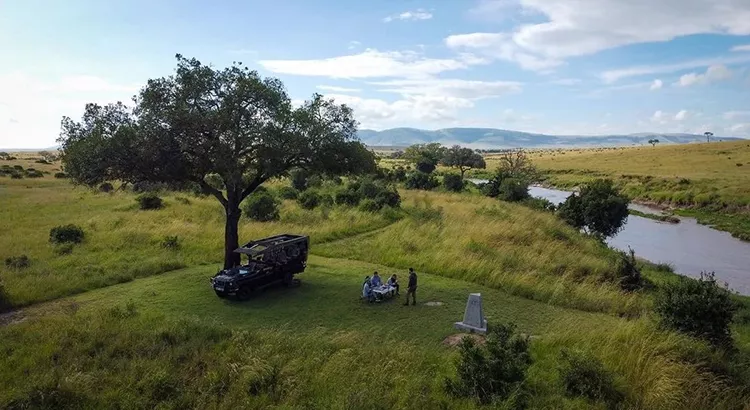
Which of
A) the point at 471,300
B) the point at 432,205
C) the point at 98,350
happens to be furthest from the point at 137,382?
the point at 432,205

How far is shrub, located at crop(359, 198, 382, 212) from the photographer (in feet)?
Result: 130

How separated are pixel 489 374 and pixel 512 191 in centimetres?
4281

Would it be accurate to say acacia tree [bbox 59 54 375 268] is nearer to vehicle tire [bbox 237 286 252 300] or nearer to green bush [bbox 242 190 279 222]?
vehicle tire [bbox 237 286 252 300]

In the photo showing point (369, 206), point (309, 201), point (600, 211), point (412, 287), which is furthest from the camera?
point (309, 201)

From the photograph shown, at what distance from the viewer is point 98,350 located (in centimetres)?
1312

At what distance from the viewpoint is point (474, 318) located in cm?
1499

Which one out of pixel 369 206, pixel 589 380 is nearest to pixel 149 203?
pixel 369 206

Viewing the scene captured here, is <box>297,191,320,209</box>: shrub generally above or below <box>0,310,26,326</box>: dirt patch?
above

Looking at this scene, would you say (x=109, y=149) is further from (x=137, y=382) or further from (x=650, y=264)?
(x=650, y=264)

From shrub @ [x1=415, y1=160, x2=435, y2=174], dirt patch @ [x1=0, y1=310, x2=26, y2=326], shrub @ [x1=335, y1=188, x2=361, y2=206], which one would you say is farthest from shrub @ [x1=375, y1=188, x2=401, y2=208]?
shrub @ [x1=415, y1=160, x2=435, y2=174]

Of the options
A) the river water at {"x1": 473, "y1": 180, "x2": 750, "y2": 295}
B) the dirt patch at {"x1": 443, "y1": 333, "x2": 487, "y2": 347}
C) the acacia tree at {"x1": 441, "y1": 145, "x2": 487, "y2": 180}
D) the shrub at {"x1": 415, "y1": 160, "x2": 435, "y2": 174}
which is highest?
the acacia tree at {"x1": 441, "y1": 145, "x2": 487, "y2": 180}

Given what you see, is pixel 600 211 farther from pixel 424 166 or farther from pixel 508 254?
pixel 424 166

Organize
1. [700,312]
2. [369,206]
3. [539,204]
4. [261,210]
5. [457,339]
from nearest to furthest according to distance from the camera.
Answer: [700,312]
[457,339]
[261,210]
[369,206]
[539,204]

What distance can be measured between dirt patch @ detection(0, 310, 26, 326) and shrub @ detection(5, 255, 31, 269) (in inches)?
243
